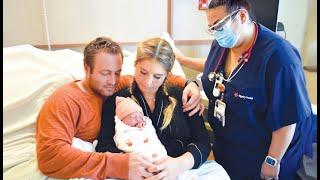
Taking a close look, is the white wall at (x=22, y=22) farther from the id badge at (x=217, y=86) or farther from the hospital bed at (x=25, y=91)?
the id badge at (x=217, y=86)

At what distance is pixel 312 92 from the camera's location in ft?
7.61

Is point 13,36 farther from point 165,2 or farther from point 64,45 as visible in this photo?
point 165,2

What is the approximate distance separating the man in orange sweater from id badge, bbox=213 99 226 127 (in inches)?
4.3

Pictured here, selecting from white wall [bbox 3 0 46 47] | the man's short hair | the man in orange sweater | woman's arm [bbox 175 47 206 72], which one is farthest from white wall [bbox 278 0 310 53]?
white wall [bbox 3 0 46 47]

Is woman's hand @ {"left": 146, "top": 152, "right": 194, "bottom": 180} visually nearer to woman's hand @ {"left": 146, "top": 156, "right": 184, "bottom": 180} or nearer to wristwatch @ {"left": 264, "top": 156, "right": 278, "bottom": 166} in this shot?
woman's hand @ {"left": 146, "top": 156, "right": 184, "bottom": 180}

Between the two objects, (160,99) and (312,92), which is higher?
(160,99)

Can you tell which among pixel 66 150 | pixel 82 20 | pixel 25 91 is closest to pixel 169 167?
pixel 66 150

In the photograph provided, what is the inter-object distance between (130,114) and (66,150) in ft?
0.90

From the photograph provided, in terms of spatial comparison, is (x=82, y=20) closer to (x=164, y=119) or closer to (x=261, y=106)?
(x=164, y=119)

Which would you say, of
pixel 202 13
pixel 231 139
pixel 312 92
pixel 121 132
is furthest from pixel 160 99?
pixel 312 92

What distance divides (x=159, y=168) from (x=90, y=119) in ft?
1.18

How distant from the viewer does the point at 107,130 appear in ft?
4.23

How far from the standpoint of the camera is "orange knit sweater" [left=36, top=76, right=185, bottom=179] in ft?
3.74

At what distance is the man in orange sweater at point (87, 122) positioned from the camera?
1145mm
